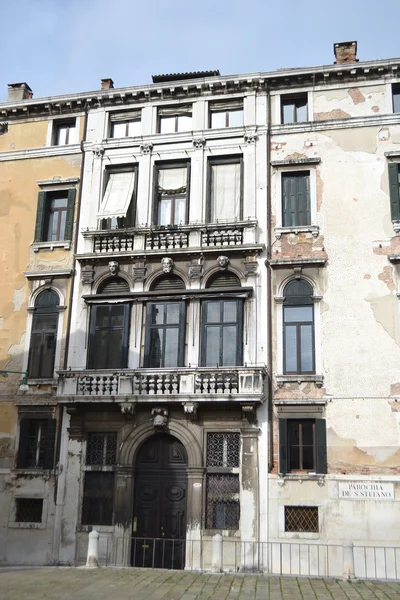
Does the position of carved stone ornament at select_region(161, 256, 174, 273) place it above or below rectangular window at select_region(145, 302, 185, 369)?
above

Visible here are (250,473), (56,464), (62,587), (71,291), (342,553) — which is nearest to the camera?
(62,587)

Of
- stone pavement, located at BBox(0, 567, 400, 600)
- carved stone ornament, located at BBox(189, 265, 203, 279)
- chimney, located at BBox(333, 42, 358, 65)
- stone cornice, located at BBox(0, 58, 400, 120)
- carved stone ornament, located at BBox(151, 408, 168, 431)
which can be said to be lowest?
stone pavement, located at BBox(0, 567, 400, 600)

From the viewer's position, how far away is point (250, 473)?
19688mm

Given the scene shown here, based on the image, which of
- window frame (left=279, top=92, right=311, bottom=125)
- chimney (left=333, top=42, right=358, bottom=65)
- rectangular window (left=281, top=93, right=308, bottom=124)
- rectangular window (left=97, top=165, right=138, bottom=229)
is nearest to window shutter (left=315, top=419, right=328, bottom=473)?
rectangular window (left=97, top=165, right=138, bottom=229)

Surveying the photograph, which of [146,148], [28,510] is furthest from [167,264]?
[28,510]

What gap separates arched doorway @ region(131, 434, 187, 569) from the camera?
19.8 m

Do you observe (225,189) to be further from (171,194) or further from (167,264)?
(167,264)

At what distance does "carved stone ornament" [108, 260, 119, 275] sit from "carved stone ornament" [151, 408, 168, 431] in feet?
15.9

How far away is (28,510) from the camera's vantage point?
21.2m

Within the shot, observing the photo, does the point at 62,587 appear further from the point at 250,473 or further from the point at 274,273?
the point at 274,273

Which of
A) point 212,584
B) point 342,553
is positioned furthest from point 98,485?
point 342,553

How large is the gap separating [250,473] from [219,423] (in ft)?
5.62

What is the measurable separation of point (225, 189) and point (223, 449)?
8.53 meters

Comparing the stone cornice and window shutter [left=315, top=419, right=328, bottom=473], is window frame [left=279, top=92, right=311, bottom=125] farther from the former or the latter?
window shutter [left=315, top=419, right=328, bottom=473]
